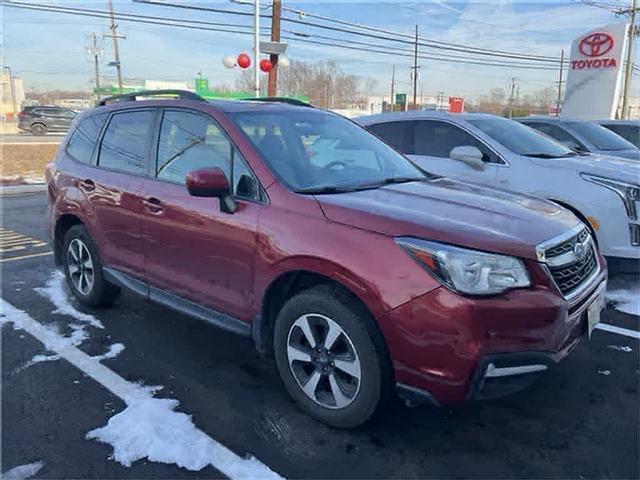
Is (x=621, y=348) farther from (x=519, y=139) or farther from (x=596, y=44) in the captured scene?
(x=596, y=44)

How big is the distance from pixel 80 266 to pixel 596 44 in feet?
77.2

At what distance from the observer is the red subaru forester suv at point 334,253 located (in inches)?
95.6

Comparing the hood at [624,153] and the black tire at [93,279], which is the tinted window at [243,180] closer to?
the black tire at [93,279]

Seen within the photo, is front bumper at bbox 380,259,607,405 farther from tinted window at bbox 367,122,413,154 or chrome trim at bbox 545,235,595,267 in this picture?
tinted window at bbox 367,122,413,154

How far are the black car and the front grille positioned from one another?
3544 cm

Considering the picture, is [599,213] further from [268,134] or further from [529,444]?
[268,134]

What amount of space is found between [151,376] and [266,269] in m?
1.20

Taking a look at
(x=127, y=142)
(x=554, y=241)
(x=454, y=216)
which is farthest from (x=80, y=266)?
(x=554, y=241)

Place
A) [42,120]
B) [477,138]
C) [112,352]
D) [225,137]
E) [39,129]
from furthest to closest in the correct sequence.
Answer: [39,129]
[42,120]
[477,138]
[112,352]
[225,137]

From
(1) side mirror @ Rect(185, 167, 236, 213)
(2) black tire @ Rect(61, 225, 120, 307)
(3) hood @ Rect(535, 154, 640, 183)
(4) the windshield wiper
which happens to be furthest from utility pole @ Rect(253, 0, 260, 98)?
(1) side mirror @ Rect(185, 167, 236, 213)

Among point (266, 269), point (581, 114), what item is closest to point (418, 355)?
point (266, 269)

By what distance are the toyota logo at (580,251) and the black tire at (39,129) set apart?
120ft

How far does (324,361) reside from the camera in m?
2.82

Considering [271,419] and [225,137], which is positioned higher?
[225,137]
